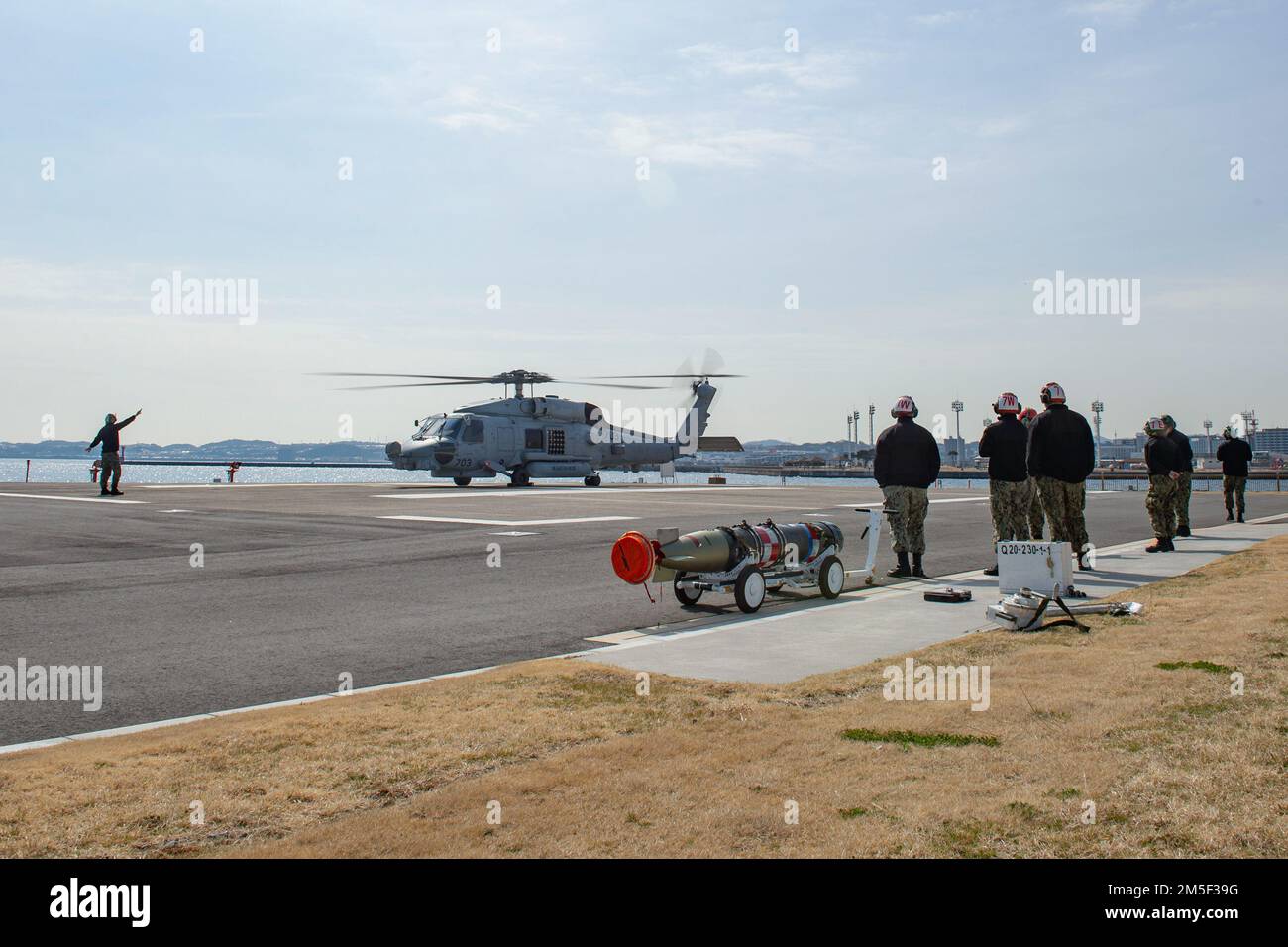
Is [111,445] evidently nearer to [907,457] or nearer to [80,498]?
[80,498]

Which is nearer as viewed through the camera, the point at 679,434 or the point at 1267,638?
the point at 1267,638

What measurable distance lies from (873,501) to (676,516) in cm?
1218

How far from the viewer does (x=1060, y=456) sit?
1386cm

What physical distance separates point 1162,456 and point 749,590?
1016 cm

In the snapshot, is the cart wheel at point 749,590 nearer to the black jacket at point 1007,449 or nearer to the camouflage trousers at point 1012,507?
the black jacket at point 1007,449

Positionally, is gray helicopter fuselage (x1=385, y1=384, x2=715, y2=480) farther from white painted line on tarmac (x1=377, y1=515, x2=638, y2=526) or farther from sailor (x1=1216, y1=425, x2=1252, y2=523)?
sailor (x1=1216, y1=425, x2=1252, y2=523)

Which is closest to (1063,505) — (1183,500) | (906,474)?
(906,474)

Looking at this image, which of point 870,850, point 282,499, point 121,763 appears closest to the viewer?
point 870,850

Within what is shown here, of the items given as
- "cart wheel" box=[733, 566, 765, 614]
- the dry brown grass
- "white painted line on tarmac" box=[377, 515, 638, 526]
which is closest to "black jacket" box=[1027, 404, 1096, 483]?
"cart wheel" box=[733, 566, 765, 614]

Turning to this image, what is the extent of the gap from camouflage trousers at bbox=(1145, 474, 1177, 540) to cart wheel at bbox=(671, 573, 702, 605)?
9649 mm
